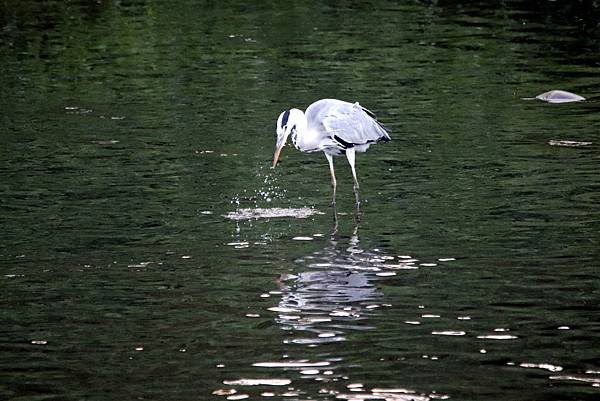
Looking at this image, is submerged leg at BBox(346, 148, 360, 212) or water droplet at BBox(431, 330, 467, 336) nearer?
water droplet at BBox(431, 330, 467, 336)

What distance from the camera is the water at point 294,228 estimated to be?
8945 millimetres

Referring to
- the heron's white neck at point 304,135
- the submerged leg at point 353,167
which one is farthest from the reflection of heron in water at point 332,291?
the heron's white neck at point 304,135

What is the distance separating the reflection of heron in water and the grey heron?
1685 mm

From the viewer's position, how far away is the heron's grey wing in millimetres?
14227

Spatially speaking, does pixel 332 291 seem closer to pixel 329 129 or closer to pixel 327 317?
pixel 327 317

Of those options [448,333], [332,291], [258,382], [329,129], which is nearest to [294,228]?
[329,129]

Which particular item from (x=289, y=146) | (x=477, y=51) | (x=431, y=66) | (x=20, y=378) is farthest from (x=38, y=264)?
(x=477, y=51)

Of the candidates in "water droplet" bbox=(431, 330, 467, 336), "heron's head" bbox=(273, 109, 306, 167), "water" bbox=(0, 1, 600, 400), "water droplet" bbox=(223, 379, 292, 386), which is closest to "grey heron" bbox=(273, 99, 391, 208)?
"heron's head" bbox=(273, 109, 306, 167)

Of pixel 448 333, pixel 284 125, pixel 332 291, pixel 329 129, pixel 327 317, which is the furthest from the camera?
pixel 329 129

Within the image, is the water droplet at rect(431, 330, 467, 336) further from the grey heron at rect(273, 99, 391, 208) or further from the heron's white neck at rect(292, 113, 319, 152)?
the heron's white neck at rect(292, 113, 319, 152)

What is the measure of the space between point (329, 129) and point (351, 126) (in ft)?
1.03

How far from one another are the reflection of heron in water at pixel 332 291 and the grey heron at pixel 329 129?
1.68 metres

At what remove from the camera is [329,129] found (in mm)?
14172

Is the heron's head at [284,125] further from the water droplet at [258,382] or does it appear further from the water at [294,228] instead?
the water droplet at [258,382]
